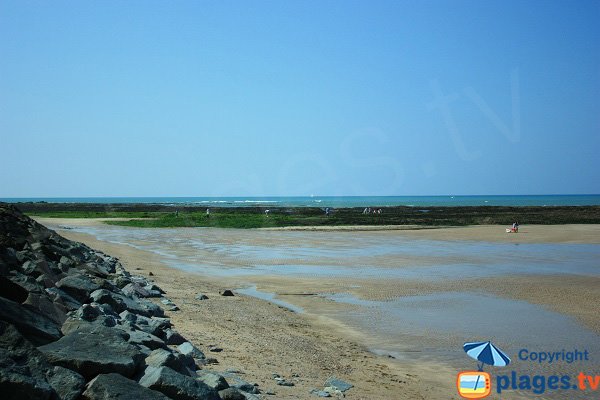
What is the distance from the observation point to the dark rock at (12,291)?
6.40 meters

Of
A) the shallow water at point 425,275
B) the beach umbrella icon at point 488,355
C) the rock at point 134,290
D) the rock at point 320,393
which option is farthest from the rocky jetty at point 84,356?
the shallow water at point 425,275

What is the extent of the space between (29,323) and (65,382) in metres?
1.22

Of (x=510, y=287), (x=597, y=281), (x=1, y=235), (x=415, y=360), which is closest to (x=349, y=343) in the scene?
(x=415, y=360)

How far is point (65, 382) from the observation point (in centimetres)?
450

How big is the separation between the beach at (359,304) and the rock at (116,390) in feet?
7.58

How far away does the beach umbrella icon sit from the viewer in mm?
8422

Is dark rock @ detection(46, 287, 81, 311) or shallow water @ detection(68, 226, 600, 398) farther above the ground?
dark rock @ detection(46, 287, 81, 311)

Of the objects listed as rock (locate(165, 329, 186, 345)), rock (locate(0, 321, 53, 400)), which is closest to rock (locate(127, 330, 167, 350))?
rock (locate(165, 329, 186, 345))

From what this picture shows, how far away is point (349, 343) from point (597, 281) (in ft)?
37.4

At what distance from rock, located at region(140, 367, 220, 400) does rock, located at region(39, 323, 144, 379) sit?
9.3 inches

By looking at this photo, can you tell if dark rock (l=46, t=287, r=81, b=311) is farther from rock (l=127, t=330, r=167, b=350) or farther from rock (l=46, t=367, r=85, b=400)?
rock (l=46, t=367, r=85, b=400)

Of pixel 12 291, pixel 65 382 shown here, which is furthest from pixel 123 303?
pixel 65 382

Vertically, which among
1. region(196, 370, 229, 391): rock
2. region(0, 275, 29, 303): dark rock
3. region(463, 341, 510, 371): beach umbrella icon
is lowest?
region(463, 341, 510, 371): beach umbrella icon

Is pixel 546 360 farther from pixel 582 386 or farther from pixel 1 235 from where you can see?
pixel 1 235
